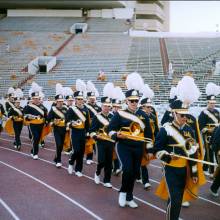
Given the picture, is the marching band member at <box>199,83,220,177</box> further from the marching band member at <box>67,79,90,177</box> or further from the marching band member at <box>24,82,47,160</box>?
the marching band member at <box>24,82,47,160</box>

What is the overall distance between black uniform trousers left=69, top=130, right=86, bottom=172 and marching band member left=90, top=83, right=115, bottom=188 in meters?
0.80

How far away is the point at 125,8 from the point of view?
147 ft

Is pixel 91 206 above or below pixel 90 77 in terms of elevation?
below

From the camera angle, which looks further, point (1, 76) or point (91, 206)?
point (1, 76)

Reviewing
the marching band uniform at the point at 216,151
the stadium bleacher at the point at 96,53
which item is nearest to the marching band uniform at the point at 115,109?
the marching band uniform at the point at 216,151

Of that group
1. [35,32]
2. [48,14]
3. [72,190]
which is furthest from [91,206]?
[48,14]

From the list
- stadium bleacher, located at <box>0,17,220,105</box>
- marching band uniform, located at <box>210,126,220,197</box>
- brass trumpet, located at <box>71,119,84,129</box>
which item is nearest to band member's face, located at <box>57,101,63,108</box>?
brass trumpet, located at <box>71,119,84,129</box>

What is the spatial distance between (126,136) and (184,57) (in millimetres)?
23186

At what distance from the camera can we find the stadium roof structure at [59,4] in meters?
41.7

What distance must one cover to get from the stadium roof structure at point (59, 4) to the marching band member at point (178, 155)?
3740 centimetres

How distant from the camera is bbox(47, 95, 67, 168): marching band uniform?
10328 mm

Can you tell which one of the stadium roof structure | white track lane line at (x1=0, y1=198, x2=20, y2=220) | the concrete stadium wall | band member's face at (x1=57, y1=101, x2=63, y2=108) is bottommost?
white track lane line at (x1=0, y1=198, x2=20, y2=220)

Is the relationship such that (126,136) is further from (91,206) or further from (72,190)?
(72,190)

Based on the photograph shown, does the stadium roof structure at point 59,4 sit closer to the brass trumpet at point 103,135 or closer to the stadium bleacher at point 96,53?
the stadium bleacher at point 96,53
